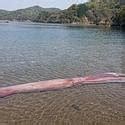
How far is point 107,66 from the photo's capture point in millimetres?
20469

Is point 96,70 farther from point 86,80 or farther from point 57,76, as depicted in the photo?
point 86,80

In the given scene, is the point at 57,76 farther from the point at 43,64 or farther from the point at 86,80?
the point at 43,64

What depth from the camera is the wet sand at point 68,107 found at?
382 inches

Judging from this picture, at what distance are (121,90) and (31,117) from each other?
15.9 feet

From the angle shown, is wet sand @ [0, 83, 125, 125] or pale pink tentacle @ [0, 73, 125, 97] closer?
wet sand @ [0, 83, 125, 125]

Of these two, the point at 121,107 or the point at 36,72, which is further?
the point at 36,72

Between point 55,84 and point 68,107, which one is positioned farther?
point 55,84

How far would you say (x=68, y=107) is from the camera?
11.1 metres

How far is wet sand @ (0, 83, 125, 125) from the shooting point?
31.8 ft

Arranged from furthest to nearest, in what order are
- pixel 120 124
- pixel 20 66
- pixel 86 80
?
pixel 20 66 < pixel 86 80 < pixel 120 124

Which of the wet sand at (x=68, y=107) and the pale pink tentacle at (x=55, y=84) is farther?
the pale pink tentacle at (x=55, y=84)

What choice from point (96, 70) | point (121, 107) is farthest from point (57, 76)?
point (121, 107)

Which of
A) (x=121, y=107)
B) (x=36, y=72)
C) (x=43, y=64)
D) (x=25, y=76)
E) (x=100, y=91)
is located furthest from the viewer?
(x=43, y=64)

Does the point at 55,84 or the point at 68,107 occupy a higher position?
the point at 55,84
